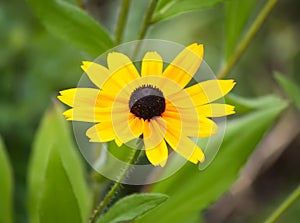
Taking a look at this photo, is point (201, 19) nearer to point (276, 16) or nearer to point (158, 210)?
point (276, 16)

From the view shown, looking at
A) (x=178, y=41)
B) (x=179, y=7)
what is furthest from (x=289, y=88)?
(x=178, y=41)

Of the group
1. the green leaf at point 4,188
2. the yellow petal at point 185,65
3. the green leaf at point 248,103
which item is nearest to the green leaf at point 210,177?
the green leaf at point 248,103

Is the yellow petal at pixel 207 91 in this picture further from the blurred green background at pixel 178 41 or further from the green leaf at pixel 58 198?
the blurred green background at pixel 178 41

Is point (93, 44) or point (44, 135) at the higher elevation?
point (93, 44)

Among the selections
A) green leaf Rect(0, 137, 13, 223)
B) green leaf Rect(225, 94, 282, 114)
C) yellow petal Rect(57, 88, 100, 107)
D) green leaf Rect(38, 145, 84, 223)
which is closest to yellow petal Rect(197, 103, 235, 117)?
yellow petal Rect(57, 88, 100, 107)

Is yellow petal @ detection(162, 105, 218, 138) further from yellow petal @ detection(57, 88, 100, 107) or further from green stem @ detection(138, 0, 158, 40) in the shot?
green stem @ detection(138, 0, 158, 40)

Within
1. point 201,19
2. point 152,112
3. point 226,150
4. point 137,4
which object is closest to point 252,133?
point 226,150

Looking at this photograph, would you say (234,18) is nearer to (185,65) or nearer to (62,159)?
(62,159)
